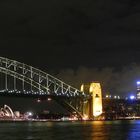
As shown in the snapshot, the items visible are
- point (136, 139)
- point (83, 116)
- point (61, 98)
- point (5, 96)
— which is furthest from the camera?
point (83, 116)

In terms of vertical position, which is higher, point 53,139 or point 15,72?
point 15,72

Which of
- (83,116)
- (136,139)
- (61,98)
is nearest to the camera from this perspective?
(136,139)

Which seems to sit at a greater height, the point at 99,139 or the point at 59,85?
the point at 59,85

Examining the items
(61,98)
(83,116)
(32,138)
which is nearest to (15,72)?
(61,98)

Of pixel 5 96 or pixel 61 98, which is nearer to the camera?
pixel 5 96

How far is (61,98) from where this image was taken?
18462 cm

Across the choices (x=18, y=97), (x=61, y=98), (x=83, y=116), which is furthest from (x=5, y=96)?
(x=83, y=116)

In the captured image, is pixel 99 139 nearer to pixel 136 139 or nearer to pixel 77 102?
pixel 136 139

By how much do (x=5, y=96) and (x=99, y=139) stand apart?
3270 inches

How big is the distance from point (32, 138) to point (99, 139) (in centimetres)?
1044

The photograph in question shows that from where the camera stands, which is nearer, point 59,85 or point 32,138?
point 32,138

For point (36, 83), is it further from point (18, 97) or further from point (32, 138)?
point (32, 138)

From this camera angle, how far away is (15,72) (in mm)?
169750

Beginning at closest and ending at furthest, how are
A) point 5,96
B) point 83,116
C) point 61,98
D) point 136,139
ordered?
point 136,139 < point 5,96 < point 61,98 < point 83,116
